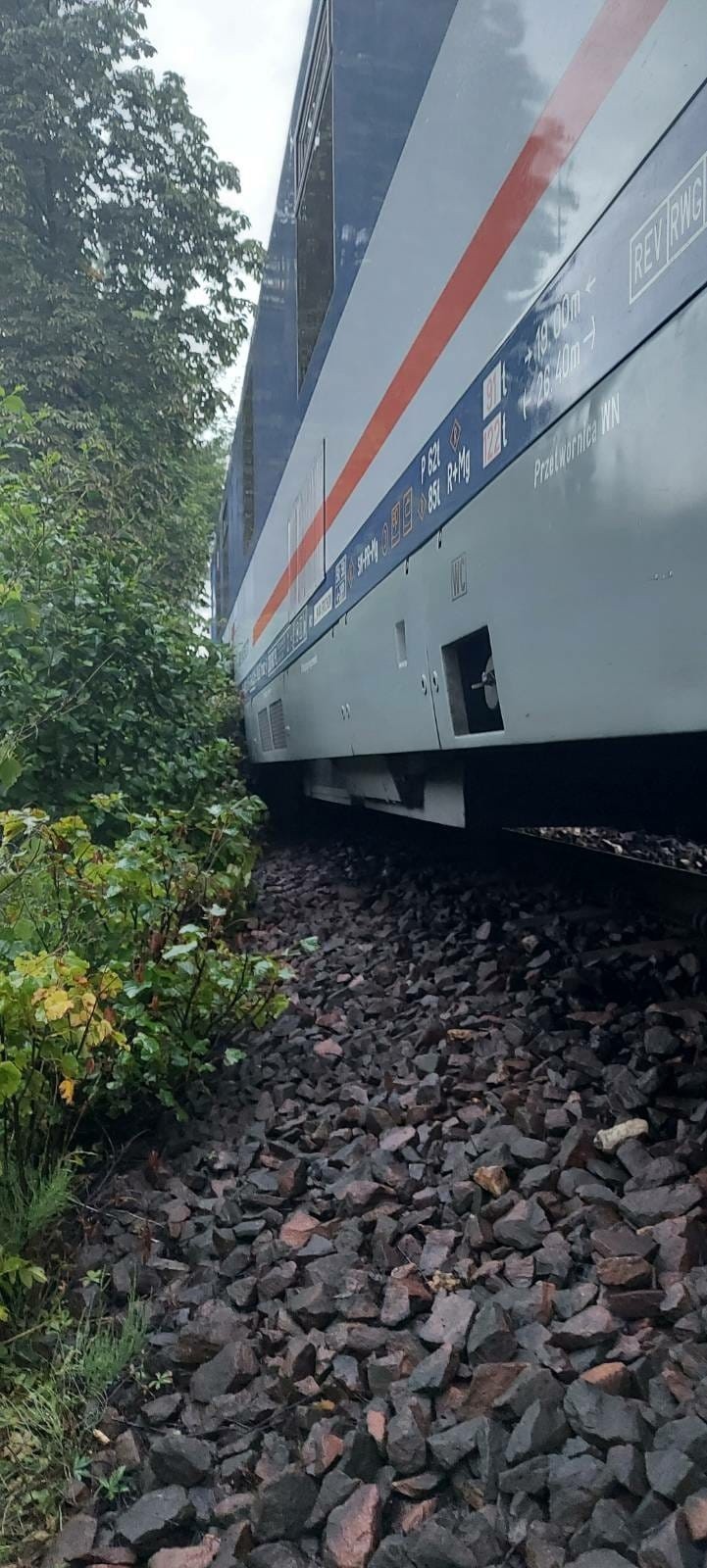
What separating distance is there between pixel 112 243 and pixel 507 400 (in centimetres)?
1518

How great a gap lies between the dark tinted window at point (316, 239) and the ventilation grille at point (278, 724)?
1937mm

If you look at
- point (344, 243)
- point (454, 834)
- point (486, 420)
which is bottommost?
point (454, 834)

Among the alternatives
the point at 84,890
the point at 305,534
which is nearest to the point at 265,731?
the point at 305,534

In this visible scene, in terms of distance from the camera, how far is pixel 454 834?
581cm

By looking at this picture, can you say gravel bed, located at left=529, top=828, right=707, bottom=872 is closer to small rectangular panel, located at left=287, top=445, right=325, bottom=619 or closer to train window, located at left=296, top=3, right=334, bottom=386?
small rectangular panel, located at left=287, top=445, right=325, bottom=619

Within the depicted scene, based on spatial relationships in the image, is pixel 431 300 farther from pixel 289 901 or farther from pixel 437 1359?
pixel 289 901

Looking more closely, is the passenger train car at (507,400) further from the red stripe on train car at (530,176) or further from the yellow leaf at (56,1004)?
the yellow leaf at (56,1004)

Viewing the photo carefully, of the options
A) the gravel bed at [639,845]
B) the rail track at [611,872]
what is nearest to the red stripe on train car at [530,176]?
the rail track at [611,872]

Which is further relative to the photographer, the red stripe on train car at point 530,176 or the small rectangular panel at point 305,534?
the small rectangular panel at point 305,534

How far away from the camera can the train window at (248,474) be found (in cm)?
777

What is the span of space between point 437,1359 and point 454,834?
4121 mm

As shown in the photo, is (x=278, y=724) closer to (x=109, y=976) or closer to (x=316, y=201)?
(x=316, y=201)

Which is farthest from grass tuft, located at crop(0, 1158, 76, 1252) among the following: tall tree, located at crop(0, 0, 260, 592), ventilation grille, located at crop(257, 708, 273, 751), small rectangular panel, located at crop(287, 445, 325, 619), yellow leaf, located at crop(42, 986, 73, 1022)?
tall tree, located at crop(0, 0, 260, 592)

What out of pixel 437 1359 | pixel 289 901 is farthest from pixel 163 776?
pixel 437 1359
